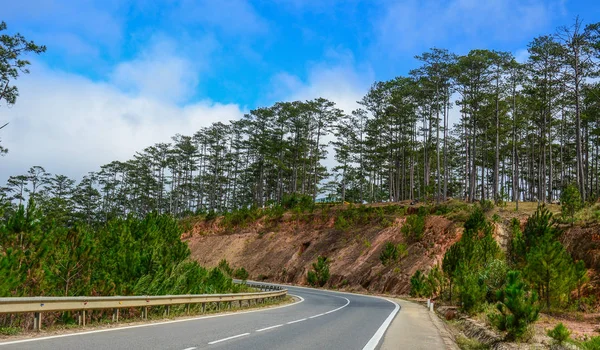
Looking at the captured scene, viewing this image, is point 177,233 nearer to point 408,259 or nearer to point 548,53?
point 408,259

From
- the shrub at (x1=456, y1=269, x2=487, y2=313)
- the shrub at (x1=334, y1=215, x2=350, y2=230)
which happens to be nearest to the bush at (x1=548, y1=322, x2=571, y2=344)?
the shrub at (x1=456, y1=269, x2=487, y2=313)

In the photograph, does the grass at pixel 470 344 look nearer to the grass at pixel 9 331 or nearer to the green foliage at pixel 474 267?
the green foliage at pixel 474 267

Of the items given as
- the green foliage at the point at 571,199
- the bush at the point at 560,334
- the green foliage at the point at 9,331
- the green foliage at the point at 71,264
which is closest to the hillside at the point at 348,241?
the green foliage at the point at 571,199

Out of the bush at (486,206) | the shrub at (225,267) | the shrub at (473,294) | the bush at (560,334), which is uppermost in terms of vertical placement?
the bush at (486,206)

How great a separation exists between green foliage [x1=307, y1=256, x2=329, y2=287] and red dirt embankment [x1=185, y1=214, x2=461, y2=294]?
1024 millimetres

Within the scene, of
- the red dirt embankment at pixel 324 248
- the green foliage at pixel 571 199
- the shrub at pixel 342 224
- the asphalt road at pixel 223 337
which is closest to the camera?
the asphalt road at pixel 223 337

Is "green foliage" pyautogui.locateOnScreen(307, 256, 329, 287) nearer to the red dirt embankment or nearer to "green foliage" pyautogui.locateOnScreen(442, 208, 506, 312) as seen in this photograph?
the red dirt embankment

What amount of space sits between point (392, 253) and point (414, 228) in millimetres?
3252

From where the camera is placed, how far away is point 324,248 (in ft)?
158

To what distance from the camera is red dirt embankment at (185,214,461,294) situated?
122ft

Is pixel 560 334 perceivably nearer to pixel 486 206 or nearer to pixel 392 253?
pixel 392 253

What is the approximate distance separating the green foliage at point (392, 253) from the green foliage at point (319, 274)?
601 cm

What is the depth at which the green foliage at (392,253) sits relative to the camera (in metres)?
38.0

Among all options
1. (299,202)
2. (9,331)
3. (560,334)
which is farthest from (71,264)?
(299,202)
